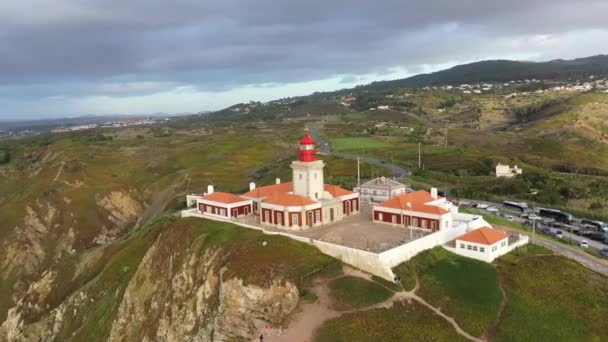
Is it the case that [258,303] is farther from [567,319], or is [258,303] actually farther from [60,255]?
[60,255]

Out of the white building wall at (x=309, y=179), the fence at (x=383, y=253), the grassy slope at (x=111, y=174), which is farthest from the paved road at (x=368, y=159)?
the fence at (x=383, y=253)

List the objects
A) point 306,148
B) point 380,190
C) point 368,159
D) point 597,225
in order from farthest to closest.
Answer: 1. point 368,159
2. point 380,190
3. point 597,225
4. point 306,148

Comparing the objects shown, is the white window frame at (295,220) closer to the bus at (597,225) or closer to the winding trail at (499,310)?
the winding trail at (499,310)

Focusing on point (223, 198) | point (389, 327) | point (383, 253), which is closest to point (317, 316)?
point (389, 327)

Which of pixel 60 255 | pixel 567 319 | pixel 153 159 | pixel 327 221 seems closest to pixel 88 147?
pixel 153 159

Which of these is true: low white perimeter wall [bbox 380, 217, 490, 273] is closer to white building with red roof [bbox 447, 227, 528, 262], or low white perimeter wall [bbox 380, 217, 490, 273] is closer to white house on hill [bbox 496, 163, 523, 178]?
white building with red roof [bbox 447, 227, 528, 262]

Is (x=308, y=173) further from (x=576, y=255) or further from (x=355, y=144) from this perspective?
(x=355, y=144)
